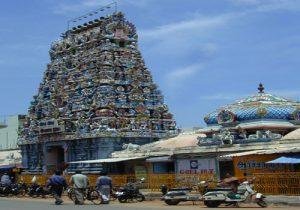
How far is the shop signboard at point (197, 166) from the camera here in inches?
1422

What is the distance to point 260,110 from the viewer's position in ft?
Answer: 125

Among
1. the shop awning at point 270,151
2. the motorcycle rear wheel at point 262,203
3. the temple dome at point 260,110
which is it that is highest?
the temple dome at point 260,110

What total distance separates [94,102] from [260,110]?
1596 centimetres

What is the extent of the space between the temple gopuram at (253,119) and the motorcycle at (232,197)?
34.0 feet

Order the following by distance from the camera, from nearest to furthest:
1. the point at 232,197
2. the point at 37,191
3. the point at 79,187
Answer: the point at 232,197 < the point at 79,187 < the point at 37,191

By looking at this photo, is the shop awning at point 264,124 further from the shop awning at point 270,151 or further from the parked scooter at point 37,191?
the parked scooter at point 37,191

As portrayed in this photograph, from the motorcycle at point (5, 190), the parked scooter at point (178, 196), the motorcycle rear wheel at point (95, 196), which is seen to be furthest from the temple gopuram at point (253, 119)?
the motorcycle at point (5, 190)

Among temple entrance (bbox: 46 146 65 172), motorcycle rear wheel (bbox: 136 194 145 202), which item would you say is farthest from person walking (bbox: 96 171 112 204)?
temple entrance (bbox: 46 146 65 172)

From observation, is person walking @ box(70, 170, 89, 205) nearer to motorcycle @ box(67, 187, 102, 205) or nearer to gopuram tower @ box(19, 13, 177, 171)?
motorcycle @ box(67, 187, 102, 205)

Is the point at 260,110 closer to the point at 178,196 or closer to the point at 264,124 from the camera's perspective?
the point at 264,124

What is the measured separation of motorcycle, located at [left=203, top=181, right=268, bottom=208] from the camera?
2427cm

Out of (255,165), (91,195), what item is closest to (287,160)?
(255,165)

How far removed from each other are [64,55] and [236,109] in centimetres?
2096

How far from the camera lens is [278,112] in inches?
1534
